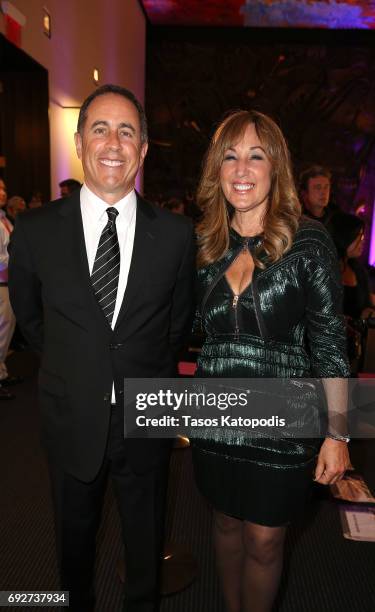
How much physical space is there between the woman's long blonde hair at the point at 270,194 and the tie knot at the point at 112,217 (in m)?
0.33

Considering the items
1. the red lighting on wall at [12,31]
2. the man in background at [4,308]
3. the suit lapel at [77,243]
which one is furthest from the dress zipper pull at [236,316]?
the red lighting on wall at [12,31]

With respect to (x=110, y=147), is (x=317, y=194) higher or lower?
higher

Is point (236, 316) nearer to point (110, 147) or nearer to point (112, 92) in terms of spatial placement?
point (110, 147)

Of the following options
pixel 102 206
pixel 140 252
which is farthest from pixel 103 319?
pixel 102 206

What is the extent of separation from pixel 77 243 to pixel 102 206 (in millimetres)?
151

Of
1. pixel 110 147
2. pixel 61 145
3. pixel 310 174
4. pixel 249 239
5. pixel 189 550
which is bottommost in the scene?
pixel 189 550

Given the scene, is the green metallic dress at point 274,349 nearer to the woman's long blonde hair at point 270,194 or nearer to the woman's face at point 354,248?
the woman's long blonde hair at point 270,194

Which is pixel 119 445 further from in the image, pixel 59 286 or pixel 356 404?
pixel 356 404

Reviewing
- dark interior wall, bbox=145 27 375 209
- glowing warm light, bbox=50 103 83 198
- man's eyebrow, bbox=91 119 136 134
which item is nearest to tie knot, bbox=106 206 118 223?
Answer: man's eyebrow, bbox=91 119 136 134

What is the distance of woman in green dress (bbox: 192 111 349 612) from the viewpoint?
1.63 metres

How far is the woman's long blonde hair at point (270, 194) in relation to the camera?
1.67m

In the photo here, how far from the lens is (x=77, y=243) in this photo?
162 centimetres

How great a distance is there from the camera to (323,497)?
300 centimetres

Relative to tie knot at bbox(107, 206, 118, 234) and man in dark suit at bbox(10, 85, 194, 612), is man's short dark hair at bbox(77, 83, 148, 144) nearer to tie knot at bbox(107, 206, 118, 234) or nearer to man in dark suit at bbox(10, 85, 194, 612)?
man in dark suit at bbox(10, 85, 194, 612)
